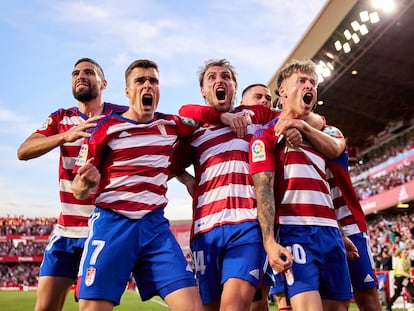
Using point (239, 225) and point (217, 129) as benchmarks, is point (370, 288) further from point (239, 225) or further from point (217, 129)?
point (217, 129)

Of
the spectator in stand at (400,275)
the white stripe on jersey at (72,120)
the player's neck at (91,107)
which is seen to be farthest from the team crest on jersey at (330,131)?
the spectator in stand at (400,275)

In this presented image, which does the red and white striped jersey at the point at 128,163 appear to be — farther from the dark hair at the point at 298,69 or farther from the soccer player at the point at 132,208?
the dark hair at the point at 298,69

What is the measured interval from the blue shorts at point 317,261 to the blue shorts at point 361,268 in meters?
0.78

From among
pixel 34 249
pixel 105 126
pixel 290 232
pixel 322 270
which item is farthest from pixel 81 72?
pixel 34 249

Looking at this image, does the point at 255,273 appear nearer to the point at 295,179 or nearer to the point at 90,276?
the point at 295,179

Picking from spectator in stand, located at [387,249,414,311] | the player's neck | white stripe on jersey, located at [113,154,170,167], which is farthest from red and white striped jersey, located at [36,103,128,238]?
spectator in stand, located at [387,249,414,311]

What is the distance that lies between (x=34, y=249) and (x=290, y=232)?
2049 inches

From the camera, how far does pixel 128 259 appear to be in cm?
361

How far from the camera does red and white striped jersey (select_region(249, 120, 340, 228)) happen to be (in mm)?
3748

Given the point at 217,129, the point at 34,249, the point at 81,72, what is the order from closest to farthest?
1. the point at 217,129
2. the point at 81,72
3. the point at 34,249

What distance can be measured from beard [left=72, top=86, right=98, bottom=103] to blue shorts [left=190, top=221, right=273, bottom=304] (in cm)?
147

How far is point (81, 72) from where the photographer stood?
4.69m

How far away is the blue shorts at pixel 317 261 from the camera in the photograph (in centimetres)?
354

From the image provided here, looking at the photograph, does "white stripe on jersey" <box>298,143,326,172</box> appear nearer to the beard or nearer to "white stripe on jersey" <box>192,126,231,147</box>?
"white stripe on jersey" <box>192,126,231,147</box>
